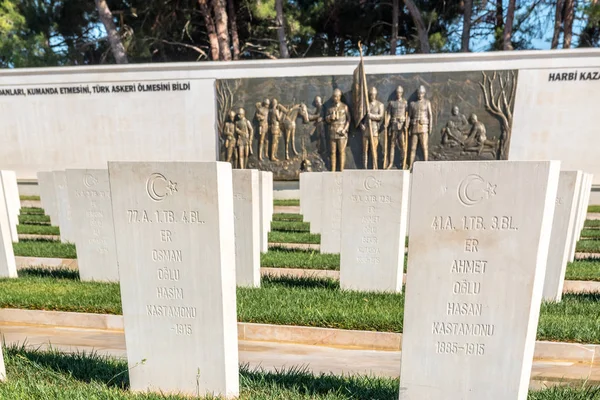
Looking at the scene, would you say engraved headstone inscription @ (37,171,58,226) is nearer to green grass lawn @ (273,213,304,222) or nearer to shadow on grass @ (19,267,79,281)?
shadow on grass @ (19,267,79,281)

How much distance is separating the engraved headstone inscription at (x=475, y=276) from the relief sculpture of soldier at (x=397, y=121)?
1065cm

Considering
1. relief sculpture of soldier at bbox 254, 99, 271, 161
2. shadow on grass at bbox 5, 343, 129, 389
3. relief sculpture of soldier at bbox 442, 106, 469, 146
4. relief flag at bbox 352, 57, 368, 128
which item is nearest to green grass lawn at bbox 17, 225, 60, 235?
shadow on grass at bbox 5, 343, 129, 389

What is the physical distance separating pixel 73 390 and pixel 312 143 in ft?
36.9

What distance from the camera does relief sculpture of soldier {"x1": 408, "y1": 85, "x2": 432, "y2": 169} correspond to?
39.3 ft

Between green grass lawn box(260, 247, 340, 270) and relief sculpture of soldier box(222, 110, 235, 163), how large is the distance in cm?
740

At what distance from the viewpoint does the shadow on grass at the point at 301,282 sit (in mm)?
5062

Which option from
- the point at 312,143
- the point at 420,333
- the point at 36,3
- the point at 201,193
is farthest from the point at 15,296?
the point at 36,3

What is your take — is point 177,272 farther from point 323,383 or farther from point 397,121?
point 397,121

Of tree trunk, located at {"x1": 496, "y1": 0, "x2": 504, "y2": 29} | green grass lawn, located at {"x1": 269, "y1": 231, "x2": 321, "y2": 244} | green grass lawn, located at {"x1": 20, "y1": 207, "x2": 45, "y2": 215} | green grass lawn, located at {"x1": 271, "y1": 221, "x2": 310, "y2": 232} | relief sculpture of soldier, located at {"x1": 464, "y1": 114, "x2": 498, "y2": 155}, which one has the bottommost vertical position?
green grass lawn, located at {"x1": 20, "y1": 207, "x2": 45, "y2": 215}

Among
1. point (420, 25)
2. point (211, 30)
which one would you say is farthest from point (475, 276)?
point (211, 30)

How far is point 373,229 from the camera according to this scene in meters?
4.75

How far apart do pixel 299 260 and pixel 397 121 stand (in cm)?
793

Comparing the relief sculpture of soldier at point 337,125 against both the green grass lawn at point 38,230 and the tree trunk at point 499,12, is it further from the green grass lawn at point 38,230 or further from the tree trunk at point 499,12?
the tree trunk at point 499,12

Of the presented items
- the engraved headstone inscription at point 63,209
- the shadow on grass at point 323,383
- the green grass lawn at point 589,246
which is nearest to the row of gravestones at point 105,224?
the shadow on grass at point 323,383
